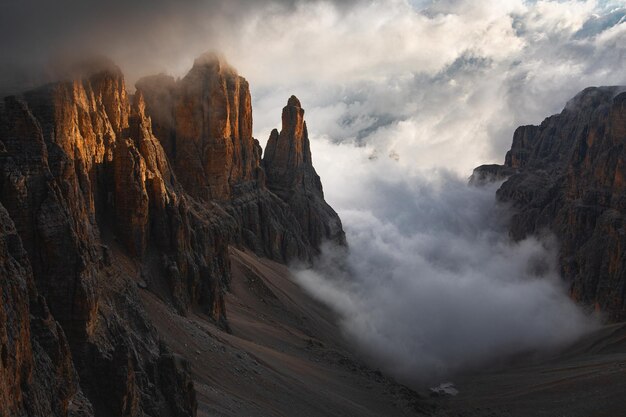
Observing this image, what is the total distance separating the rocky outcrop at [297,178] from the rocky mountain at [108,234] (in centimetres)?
3003

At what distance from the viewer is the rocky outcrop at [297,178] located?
13375cm

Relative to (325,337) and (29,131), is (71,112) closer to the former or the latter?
(29,131)

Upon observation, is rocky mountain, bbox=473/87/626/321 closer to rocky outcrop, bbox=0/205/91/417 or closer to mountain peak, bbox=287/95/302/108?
mountain peak, bbox=287/95/302/108

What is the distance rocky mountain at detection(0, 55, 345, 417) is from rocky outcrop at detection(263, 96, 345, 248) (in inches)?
1182

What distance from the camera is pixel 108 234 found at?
156 ft

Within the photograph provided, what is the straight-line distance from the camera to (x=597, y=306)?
122 metres

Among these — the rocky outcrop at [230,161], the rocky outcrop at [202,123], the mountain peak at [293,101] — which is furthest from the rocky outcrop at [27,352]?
the mountain peak at [293,101]

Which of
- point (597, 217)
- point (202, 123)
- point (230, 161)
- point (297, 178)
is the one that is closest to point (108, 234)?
point (202, 123)

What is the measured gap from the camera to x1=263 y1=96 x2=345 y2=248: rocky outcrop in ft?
439

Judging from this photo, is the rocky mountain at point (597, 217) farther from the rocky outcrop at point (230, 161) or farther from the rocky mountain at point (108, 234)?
the rocky mountain at point (108, 234)

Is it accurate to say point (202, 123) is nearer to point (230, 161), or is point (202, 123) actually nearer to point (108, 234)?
point (230, 161)

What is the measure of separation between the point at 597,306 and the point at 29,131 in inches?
4870

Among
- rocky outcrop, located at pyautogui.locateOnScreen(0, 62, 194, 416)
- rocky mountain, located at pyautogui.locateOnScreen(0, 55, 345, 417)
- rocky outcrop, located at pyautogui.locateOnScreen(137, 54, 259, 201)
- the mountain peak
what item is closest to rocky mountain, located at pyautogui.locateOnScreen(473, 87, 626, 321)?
the mountain peak

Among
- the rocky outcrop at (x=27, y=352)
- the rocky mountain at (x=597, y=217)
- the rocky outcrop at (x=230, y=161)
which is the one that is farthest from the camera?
the rocky mountain at (x=597, y=217)
